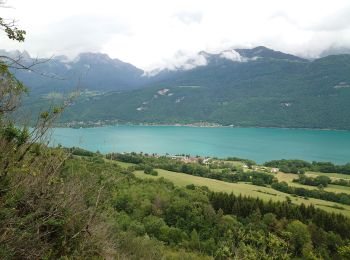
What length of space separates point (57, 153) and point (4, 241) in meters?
1.57

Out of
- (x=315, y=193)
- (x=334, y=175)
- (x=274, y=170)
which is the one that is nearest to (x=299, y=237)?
(x=315, y=193)

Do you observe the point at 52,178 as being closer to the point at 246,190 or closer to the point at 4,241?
the point at 4,241

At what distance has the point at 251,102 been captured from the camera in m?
163

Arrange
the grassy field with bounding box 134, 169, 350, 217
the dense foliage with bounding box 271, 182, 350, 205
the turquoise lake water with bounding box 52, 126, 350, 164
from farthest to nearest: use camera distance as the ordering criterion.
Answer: the turquoise lake water with bounding box 52, 126, 350, 164, the dense foliage with bounding box 271, 182, 350, 205, the grassy field with bounding box 134, 169, 350, 217

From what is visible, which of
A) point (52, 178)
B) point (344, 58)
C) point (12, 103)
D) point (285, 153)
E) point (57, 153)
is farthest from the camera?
point (344, 58)

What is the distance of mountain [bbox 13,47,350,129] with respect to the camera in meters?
141

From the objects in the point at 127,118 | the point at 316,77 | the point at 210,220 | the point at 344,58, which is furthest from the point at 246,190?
the point at 344,58

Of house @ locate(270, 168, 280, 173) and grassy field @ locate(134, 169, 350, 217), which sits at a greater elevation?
house @ locate(270, 168, 280, 173)

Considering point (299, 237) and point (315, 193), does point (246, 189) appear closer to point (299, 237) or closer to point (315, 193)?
point (315, 193)

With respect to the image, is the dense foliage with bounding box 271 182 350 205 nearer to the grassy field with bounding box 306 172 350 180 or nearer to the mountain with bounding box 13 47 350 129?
the grassy field with bounding box 306 172 350 180

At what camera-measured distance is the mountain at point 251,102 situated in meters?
141

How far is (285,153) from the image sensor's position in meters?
75.2

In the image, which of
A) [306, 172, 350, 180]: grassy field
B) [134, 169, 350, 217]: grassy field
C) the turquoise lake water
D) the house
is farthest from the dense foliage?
the turquoise lake water

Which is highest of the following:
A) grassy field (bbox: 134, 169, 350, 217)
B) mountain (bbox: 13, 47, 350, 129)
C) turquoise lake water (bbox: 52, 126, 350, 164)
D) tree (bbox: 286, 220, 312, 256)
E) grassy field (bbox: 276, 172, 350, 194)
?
mountain (bbox: 13, 47, 350, 129)
